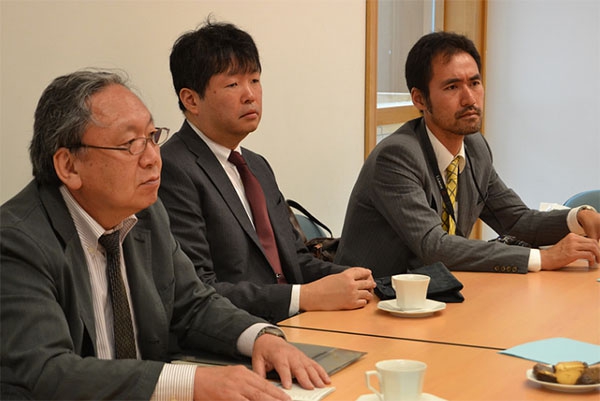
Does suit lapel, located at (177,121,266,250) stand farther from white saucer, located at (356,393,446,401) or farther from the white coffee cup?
white saucer, located at (356,393,446,401)

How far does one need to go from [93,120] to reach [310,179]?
8.46ft

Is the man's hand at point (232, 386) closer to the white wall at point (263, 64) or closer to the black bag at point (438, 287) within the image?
the black bag at point (438, 287)

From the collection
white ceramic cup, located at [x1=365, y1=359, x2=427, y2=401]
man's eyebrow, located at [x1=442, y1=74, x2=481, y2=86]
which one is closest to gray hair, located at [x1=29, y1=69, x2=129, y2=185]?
white ceramic cup, located at [x1=365, y1=359, x2=427, y2=401]

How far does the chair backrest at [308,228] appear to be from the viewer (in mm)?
3375

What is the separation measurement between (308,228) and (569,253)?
43.7 inches

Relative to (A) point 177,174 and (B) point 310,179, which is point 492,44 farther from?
(A) point 177,174

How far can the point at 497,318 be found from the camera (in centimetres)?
210

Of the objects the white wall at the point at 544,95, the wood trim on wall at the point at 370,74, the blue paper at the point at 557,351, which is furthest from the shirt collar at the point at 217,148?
the white wall at the point at 544,95

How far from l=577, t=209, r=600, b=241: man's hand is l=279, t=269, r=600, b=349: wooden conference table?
1.89ft

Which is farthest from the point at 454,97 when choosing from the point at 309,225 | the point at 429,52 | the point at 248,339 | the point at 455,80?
the point at 248,339

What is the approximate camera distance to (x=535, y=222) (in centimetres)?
332

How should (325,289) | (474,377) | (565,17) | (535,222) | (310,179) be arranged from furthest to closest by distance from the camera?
(565,17), (310,179), (535,222), (325,289), (474,377)

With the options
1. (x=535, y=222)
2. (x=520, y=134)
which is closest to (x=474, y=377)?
(x=535, y=222)

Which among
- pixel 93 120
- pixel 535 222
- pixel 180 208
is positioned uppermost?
pixel 93 120
